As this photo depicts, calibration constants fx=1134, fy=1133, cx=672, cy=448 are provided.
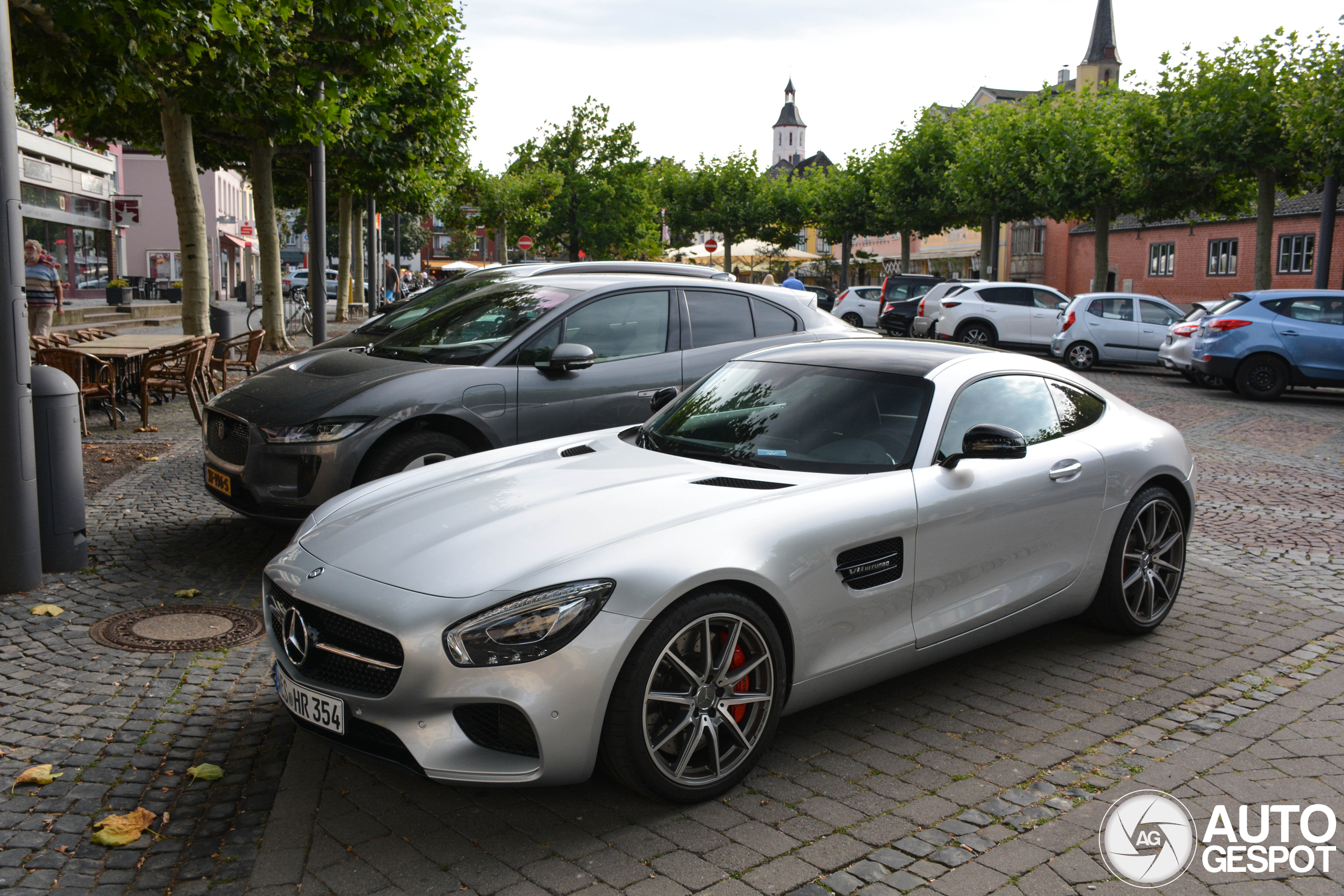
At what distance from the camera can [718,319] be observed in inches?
307

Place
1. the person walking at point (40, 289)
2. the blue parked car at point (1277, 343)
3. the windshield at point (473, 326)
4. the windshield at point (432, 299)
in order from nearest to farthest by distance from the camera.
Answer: the windshield at point (473, 326), the windshield at point (432, 299), the person walking at point (40, 289), the blue parked car at point (1277, 343)

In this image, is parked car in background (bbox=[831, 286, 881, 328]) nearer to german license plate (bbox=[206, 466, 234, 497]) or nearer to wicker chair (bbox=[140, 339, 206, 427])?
wicker chair (bbox=[140, 339, 206, 427])

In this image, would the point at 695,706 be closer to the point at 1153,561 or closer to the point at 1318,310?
the point at 1153,561

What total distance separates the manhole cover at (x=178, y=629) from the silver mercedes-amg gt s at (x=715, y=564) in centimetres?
117

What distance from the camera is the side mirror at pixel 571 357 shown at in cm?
664

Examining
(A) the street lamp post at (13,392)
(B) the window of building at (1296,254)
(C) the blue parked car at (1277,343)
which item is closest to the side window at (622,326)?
(A) the street lamp post at (13,392)

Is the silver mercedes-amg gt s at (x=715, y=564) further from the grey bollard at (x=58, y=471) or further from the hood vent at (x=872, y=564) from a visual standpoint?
the grey bollard at (x=58, y=471)

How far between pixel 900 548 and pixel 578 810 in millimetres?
1448

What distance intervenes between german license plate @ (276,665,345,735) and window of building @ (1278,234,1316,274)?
144ft

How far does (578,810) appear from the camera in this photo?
355cm

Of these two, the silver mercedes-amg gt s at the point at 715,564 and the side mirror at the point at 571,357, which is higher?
the side mirror at the point at 571,357

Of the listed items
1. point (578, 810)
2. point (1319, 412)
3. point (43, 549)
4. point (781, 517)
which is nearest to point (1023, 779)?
point (781, 517)

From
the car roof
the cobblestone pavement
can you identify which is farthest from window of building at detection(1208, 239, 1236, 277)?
the car roof

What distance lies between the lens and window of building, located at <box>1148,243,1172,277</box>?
4694cm
